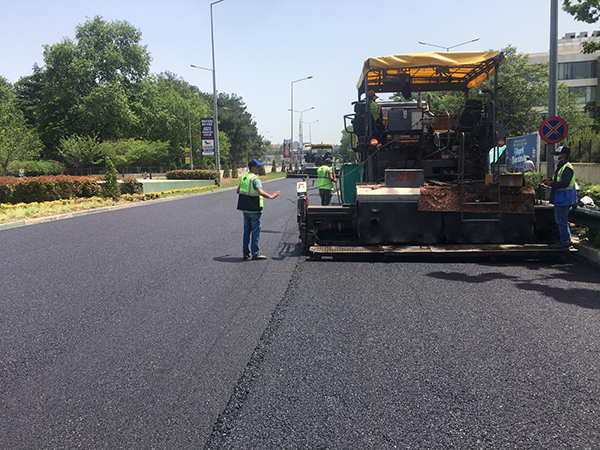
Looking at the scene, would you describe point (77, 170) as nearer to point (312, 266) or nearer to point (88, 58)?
point (88, 58)

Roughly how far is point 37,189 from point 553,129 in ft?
59.8

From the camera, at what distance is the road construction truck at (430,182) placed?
28.0ft

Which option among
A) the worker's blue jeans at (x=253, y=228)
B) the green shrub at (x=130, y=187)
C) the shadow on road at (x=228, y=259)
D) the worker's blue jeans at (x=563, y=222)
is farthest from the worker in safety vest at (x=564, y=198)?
the green shrub at (x=130, y=187)

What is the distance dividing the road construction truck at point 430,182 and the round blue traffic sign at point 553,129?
2.78m

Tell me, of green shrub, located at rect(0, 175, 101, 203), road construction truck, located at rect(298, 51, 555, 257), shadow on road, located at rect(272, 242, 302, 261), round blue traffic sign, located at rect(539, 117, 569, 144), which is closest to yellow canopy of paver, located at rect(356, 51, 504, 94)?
road construction truck, located at rect(298, 51, 555, 257)

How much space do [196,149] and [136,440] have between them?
76848mm

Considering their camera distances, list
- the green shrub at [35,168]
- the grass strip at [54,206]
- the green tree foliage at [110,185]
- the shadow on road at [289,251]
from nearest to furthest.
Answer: the shadow on road at [289,251] → the grass strip at [54,206] → the green tree foliage at [110,185] → the green shrub at [35,168]

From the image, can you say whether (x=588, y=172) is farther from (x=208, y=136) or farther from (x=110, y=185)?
(x=208, y=136)

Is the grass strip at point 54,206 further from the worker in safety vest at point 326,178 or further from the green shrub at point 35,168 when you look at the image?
the green shrub at point 35,168

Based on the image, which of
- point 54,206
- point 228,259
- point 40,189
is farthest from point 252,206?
point 40,189

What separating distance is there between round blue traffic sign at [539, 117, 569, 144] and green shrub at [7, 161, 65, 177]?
137 ft

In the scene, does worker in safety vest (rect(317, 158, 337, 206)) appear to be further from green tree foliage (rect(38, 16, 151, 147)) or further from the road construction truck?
green tree foliage (rect(38, 16, 151, 147))

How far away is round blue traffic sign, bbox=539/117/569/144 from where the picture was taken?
1166 cm

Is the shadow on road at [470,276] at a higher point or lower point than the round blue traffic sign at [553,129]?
lower
